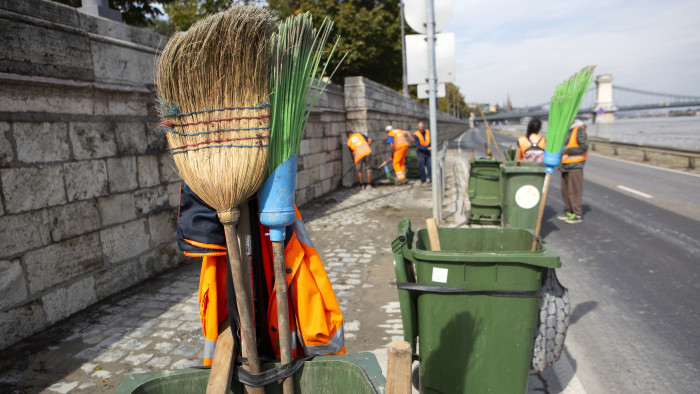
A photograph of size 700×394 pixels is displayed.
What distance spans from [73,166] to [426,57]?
4.23 meters

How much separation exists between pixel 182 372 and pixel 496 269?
165 cm

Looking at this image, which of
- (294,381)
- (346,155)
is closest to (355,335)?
(294,381)

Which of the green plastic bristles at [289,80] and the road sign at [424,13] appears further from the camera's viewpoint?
the road sign at [424,13]

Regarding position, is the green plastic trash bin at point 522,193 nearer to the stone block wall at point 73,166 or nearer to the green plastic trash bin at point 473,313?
the green plastic trash bin at point 473,313

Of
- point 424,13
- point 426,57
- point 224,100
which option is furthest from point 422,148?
point 224,100

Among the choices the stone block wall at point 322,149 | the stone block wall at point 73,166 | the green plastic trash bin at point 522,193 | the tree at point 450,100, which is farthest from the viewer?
the tree at point 450,100

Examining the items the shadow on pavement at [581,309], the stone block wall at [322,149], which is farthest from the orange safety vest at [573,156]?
the stone block wall at [322,149]

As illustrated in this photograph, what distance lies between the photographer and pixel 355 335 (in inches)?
146

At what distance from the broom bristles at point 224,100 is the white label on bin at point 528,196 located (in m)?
5.55

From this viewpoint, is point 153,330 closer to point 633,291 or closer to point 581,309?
point 581,309

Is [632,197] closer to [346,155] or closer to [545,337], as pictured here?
[346,155]

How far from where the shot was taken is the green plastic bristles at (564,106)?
163 inches

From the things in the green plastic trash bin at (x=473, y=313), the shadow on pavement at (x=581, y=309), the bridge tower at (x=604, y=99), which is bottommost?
the shadow on pavement at (x=581, y=309)

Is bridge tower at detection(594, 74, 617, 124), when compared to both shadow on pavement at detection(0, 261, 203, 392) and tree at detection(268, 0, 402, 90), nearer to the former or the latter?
tree at detection(268, 0, 402, 90)
